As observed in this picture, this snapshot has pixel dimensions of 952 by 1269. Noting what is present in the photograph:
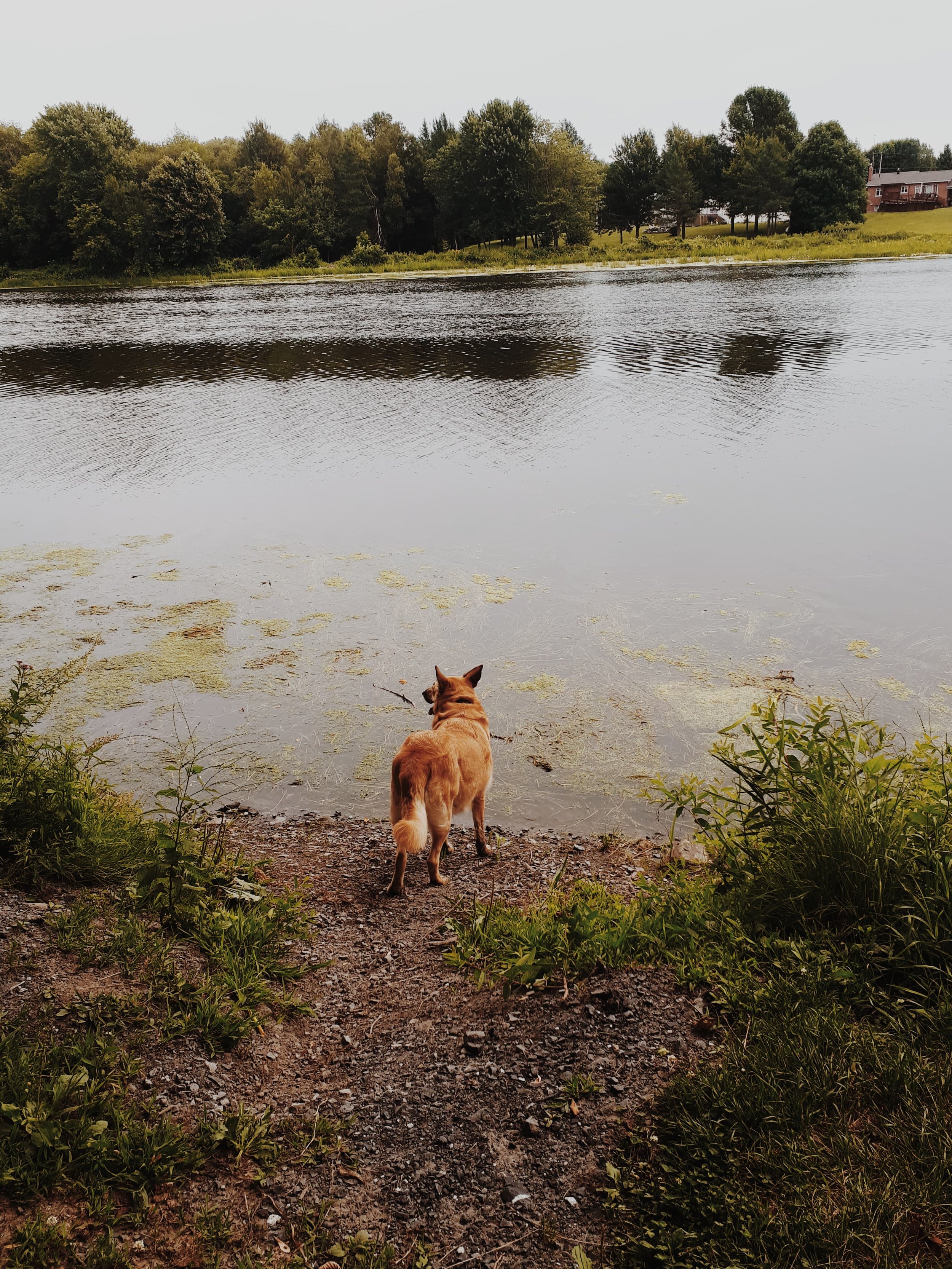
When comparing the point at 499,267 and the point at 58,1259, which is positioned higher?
the point at 499,267

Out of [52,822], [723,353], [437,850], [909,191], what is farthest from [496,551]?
[909,191]

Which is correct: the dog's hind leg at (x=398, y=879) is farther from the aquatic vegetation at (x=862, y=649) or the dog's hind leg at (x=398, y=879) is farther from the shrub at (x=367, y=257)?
the shrub at (x=367, y=257)

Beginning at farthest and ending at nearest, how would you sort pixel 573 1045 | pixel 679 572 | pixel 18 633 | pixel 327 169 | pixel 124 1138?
1. pixel 327 169
2. pixel 679 572
3. pixel 18 633
4. pixel 573 1045
5. pixel 124 1138

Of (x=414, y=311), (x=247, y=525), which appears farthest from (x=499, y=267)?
(x=247, y=525)

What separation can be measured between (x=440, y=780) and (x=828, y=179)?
103765 millimetres

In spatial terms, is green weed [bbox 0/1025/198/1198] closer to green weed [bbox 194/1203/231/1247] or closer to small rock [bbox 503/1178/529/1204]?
green weed [bbox 194/1203/231/1247]

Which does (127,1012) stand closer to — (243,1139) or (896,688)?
(243,1139)

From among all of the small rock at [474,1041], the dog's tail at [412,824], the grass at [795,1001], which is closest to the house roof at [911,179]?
the grass at [795,1001]

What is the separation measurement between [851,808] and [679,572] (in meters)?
7.35

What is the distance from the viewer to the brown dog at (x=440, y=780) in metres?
5.14

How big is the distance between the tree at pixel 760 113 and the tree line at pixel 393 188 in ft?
0.69

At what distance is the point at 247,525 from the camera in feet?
46.2

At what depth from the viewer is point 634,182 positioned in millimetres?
98188

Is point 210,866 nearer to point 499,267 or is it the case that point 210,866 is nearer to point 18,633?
point 18,633
